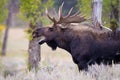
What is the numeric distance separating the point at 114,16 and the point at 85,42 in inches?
189

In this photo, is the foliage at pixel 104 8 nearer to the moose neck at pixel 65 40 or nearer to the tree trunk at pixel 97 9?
the tree trunk at pixel 97 9

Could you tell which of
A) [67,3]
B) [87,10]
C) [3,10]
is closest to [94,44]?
[87,10]

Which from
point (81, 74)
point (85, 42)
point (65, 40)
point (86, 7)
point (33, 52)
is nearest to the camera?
point (81, 74)

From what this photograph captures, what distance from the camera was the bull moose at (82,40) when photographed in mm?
16516

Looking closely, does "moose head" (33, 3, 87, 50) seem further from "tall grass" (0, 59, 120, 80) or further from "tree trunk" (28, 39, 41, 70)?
"tree trunk" (28, 39, 41, 70)

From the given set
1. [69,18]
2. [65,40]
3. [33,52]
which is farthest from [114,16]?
[65,40]

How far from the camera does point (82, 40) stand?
16594mm

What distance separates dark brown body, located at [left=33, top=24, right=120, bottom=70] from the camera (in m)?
16.5

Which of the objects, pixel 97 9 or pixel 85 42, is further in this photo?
pixel 97 9

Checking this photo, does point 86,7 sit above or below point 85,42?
above

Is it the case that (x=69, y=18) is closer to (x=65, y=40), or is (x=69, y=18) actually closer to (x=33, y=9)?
(x=65, y=40)

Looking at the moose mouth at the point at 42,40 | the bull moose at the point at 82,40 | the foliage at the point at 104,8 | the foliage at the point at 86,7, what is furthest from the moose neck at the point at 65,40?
the foliage at the point at 86,7

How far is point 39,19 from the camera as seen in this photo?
67.6 ft

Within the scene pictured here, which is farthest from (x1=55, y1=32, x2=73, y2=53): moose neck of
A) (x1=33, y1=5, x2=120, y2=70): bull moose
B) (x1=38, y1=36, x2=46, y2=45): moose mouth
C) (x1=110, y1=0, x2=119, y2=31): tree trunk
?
(x1=110, y1=0, x2=119, y2=31): tree trunk
